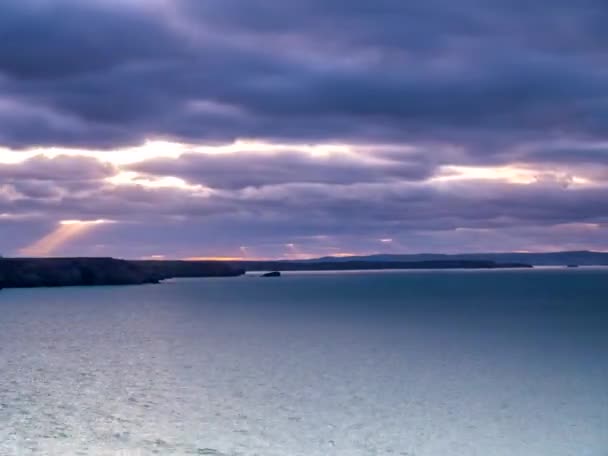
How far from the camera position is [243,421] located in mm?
37562

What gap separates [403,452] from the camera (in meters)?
32.4

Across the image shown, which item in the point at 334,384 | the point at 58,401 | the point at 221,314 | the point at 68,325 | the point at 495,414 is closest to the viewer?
the point at 495,414

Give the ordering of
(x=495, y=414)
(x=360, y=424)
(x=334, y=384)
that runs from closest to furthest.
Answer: (x=360, y=424) < (x=495, y=414) < (x=334, y=384)

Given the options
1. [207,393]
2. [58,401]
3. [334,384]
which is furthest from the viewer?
[334,384]

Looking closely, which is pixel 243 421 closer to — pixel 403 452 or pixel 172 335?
pixel 403 452

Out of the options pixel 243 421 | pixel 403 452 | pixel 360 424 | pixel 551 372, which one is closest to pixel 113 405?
pixel 243 421

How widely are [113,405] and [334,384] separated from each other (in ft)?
43.0

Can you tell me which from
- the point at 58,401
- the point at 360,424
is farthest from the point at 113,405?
the point at 360,424

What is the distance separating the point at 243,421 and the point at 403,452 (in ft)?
27.2

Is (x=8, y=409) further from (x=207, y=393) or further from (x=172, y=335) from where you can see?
(x=172, y=335)

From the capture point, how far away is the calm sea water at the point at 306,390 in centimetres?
3412

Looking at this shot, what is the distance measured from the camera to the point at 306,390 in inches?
1815

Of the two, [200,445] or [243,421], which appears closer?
[200,445]

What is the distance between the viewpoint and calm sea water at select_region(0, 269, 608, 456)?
3412cm
